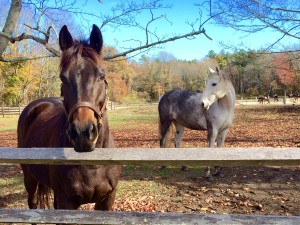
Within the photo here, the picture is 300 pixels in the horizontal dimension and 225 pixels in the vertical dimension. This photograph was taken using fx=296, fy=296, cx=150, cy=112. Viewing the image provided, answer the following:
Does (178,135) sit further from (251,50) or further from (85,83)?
(85,83)

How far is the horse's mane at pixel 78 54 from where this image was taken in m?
2.34

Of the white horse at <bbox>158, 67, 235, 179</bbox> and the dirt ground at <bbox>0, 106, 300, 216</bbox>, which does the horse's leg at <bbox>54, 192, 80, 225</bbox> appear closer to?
the dirt ground at <bbox>0, 106, 300, 216</bbox>

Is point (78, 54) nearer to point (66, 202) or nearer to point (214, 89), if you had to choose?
point (66, 202)

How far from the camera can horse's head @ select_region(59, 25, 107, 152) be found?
→ 197cm

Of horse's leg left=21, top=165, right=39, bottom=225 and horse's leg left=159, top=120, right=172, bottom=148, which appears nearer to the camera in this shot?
horse's leg left=21, top=165, right=39, bottom=225

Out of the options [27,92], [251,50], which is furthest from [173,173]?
[27,92]

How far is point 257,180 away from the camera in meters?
6.02

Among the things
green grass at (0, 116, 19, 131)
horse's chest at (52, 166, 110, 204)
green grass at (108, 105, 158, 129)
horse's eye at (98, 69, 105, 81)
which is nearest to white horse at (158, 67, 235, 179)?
horse's chest at (52, 166, 110, 204)

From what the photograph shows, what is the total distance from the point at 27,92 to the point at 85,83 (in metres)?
37.0

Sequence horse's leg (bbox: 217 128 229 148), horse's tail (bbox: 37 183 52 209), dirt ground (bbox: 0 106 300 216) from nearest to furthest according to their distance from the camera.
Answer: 1. horse's tail (bbox: 37 183 52 209)
2. dirt ground (bbox: 0 106 300 216)
3. horse's leg (bbox: 217 128 229 148)

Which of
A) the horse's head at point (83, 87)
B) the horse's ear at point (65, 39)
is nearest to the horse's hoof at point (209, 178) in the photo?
the horse's head at point (83, 87)

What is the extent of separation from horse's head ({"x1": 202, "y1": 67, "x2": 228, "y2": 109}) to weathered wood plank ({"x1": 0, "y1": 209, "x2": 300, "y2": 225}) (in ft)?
15.1

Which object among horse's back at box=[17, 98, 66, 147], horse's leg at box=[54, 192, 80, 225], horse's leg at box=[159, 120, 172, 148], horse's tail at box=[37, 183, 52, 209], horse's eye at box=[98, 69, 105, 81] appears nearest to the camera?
horse's eye at box=[98, 69, 105, 81]

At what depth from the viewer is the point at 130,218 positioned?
2020 millimetres
